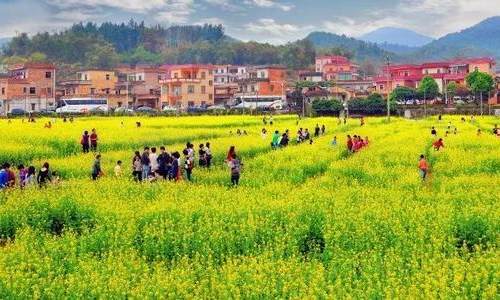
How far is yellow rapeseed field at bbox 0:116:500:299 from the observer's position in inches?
434

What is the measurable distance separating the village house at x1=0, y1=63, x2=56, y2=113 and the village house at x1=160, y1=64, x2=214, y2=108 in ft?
→ 55.2

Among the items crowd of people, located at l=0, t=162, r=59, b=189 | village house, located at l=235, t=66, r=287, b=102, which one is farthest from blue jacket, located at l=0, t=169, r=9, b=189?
village house, located at l=235, t=66, r=287, b=102

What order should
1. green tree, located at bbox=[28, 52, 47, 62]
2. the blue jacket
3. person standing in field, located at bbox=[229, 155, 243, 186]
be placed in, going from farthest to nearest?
1. green tree, located at bbox=[28, 52, 47, 62]
2. person standing in field, located at bbox=[229, 155, 243, 186]
3. the blue jacket

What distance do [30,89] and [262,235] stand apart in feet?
283

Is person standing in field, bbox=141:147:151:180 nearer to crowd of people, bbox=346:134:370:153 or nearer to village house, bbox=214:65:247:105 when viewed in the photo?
crowd of people, bbox=346:134:370:153

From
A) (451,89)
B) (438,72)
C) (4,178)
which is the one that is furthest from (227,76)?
(4,178)

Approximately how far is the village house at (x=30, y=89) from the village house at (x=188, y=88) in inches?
663

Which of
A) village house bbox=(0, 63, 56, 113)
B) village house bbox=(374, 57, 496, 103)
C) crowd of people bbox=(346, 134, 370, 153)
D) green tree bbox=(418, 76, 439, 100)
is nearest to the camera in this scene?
crowd of people bbox=(346, 134, 370, 153)

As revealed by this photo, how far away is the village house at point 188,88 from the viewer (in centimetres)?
9550

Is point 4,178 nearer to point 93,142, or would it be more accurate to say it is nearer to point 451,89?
point 93,142

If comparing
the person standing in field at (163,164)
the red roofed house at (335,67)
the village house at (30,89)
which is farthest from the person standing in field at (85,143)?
the red roofed house at (335,67)

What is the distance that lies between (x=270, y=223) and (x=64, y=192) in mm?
7826

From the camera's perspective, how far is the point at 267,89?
10262 cm

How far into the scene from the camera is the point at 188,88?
3789 inches
